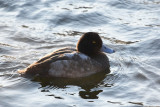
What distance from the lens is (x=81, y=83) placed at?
7.25 metres

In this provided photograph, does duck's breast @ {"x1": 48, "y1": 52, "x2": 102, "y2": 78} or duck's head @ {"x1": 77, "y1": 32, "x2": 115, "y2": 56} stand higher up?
duck's head @ {"x1": 77, "y1": 32, "x2": 115, "y2": 56}

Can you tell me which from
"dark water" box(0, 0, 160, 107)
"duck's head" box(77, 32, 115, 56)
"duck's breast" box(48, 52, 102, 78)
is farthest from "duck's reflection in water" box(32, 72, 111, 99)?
"duck's head" box(77, 32, 115, 56)

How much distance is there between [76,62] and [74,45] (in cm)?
186

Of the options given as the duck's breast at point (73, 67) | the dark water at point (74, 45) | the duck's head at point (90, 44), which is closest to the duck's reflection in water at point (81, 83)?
the dark water at point (74, 45)

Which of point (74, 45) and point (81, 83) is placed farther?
point (74, 45)

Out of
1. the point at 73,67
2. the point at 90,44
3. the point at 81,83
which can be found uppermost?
the point at 90,44

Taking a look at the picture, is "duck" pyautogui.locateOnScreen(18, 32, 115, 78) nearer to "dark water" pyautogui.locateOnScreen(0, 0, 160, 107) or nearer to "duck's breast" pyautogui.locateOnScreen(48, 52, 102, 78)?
"duck's breast" pyautogui.locateOnScreen(48, 52, 102, 78)

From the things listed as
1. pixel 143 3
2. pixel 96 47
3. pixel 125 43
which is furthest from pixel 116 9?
pixel 96 47

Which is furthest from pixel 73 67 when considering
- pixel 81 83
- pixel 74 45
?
pixel 74 45

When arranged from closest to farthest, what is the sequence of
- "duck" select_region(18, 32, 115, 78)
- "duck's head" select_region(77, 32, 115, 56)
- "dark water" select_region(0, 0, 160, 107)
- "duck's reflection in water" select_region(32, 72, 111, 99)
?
"dark water" select_region(0, 0, 160, 107) < "duck's reflection in water" select_region(32, 72, 111, 99) < "duck" select_region(18, 32, 115, 78) < "duck's head" select_region(77, 32, 115, 56)

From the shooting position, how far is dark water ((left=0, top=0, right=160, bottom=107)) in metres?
6.47

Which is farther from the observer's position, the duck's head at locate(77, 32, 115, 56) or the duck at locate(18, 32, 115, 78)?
the duck's head at locate(77, 32, 115, 56)

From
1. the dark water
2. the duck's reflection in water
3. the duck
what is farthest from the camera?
the duck

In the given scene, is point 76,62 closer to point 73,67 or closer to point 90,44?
A: point 73,67
